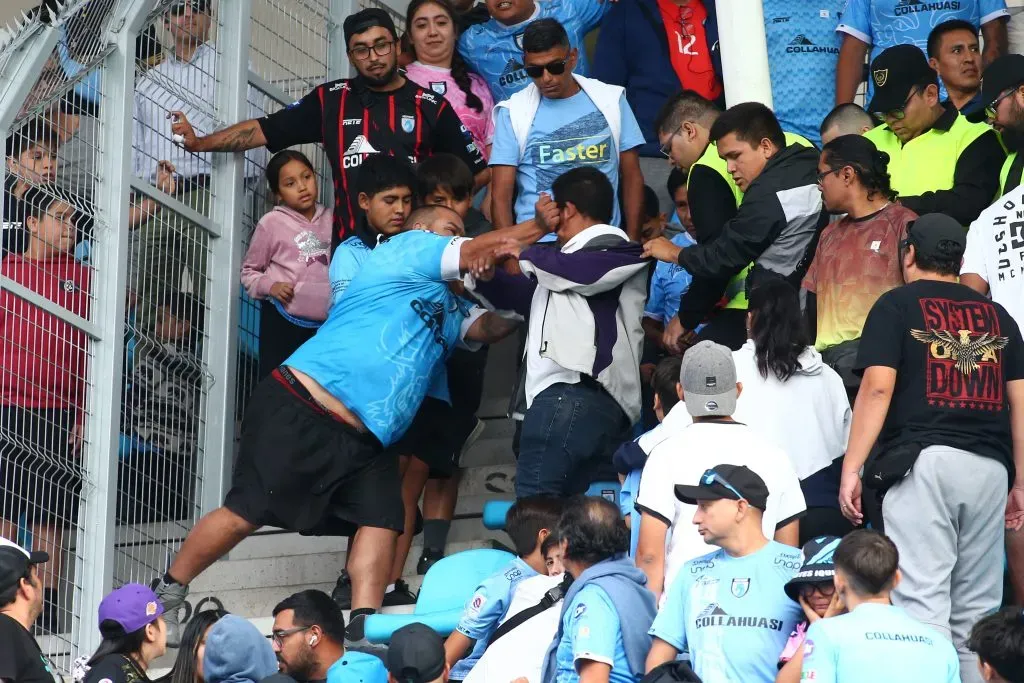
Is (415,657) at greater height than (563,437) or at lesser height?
lesser

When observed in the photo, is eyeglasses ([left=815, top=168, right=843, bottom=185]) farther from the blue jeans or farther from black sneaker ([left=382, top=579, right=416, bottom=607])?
black sneaker ([left=382, top=579, right=416, bottom=607])

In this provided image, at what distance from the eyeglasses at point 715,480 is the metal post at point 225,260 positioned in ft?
13.2

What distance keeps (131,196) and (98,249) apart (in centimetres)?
39

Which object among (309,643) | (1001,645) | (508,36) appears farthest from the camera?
(508,36)

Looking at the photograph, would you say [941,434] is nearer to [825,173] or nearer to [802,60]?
[825,173]

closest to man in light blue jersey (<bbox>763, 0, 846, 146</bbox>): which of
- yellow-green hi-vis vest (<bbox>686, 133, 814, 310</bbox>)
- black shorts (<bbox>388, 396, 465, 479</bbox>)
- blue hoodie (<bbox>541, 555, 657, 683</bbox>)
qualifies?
yellow-green hi-vis vest (<bbox>686, 133, 814, 310</bbox>)

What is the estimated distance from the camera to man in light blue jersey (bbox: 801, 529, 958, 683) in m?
4.68

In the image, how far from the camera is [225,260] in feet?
29.2

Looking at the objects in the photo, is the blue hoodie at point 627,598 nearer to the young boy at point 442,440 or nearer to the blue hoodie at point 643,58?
the young boy at point 442,440

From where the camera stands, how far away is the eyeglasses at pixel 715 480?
5090mm

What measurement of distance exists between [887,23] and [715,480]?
4692 millimetres

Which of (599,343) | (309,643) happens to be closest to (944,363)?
(599,343)

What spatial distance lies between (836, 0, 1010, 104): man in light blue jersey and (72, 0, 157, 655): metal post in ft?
11.6

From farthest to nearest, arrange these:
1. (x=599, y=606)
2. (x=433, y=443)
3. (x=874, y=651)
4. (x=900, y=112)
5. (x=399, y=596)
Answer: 1. (x=433, y=443)
2. (x=900, y=112)
3. (x=399, y=596)
4. (x=599, y=606)
5. (x=874, y=651)
